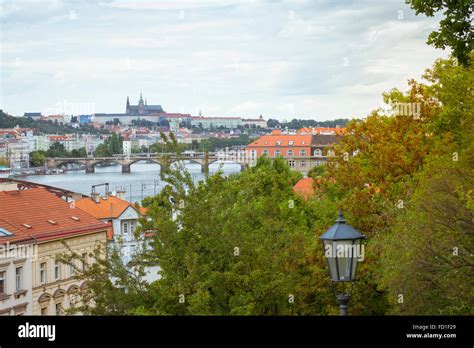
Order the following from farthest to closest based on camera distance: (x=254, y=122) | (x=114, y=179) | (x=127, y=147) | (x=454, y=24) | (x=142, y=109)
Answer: (x=254, y=122)
(x=142, y=109)
(x=127, y=147)
(x=114, y=179)
(x=454, y=24)

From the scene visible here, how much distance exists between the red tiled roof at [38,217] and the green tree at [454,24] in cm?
1537

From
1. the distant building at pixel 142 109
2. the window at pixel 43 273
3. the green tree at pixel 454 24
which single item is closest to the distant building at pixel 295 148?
the distant building at pixel 142 109

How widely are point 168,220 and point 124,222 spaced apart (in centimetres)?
2118

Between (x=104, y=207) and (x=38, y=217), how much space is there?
281 inches

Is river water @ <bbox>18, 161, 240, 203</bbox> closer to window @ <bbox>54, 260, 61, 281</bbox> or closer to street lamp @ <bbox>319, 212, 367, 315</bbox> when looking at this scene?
window @ <bbox>54, 260, 61, 281</bbox>

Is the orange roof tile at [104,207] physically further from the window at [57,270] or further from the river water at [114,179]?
the river water at [114,179]

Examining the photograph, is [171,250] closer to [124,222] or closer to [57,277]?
[57,277]

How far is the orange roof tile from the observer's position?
30.8 meters

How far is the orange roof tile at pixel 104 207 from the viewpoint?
3080 cm

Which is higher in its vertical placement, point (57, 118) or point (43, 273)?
point (57, 118)

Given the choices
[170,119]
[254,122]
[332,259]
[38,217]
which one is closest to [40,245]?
[38,217]

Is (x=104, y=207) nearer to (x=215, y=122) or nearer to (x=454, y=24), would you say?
(x=454, y=24)

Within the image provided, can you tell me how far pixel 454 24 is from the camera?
8289 mm

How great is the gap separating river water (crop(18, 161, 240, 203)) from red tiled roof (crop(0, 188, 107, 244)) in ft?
45.6
